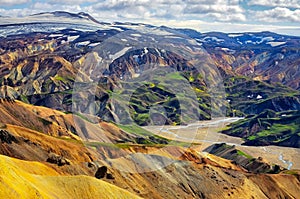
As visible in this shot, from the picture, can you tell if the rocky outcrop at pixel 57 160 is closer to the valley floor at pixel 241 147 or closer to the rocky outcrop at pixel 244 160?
the rocky outcrop at pixel 244 160

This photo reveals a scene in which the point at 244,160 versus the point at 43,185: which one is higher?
the point at 43,185

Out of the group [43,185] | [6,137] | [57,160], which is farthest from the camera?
[6,137]

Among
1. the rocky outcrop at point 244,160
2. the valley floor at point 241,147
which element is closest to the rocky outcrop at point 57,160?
the rocky outcrop at point 244,160

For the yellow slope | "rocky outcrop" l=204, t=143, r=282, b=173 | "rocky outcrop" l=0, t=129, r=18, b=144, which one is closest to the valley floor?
"rocky outcrop" l=204, t=143, r=282, b=173

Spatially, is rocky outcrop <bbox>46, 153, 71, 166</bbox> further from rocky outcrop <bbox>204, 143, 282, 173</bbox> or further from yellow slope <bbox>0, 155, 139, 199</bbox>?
rocky outcrop <bbox>204, 143, 282, 173</bbox>

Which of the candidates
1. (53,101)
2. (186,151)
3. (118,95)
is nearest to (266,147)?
(118,95)

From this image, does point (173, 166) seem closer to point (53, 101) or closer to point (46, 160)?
point (46, 160)

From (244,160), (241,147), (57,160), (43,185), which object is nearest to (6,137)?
(57,160)

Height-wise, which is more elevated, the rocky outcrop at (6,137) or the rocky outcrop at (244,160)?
the rocky outcrop at (6,137)

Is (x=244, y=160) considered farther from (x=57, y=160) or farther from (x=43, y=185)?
(x=43, y=185)

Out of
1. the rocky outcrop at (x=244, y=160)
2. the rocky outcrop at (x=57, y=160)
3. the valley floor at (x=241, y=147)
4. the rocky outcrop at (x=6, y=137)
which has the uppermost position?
the rocky outcrop at (x=6, y=137)
